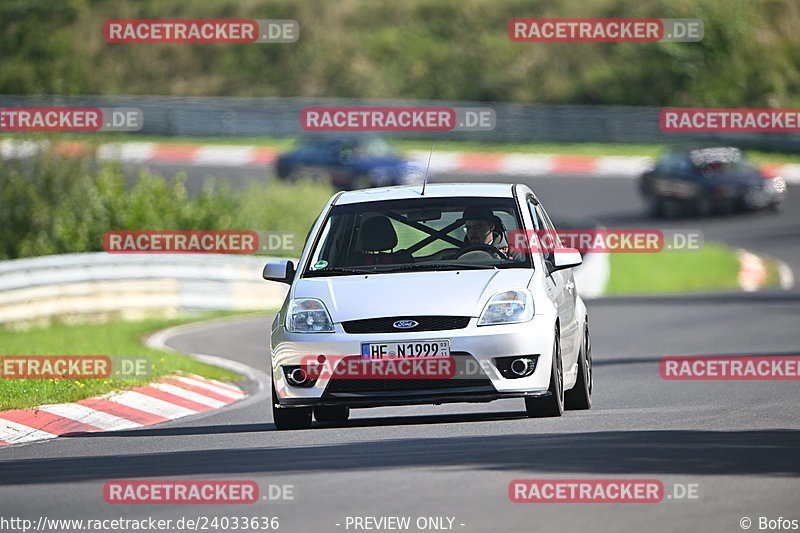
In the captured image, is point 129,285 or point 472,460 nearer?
point 472,460

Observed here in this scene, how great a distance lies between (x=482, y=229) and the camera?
38.5 feet

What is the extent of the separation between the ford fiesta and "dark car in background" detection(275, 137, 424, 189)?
Result: 85.5 ft

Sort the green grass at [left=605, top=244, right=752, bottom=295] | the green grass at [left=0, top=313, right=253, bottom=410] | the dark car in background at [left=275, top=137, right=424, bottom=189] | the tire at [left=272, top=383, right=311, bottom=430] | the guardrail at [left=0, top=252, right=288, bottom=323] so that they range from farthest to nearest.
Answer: the dark car in background at [left=275, top=137, right=424, bottom=189]
the green grass at [left=605, top=244, right=752, bottom=295]
the guardrail at [left=0, top=252, right=288, bottom=323]
the green grass at [left=0, top=313, right=253, bottom=410]
the tire at [left=272, top=383, right=311, bottom=430]

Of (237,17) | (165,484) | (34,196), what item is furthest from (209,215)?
(237,17)

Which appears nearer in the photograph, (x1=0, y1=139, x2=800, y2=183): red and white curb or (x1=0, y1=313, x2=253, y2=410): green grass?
(x1=0, y1=313, x2=253, y2=410): green grass

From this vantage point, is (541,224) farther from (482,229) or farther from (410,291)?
(410,291)

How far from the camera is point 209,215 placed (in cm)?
2828

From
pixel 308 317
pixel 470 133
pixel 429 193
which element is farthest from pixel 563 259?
pixel 470 133

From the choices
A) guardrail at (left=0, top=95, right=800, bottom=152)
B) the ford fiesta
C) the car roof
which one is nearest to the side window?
the ford fiesta

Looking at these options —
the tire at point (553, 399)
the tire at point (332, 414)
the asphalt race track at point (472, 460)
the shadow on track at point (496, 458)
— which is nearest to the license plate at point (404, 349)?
the asphalt race track at point (472, 460)

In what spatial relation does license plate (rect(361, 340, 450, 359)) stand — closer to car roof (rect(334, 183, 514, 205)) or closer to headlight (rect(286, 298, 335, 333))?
headlight (rect(286, 298, 335, 333))

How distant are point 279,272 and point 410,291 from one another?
111cm

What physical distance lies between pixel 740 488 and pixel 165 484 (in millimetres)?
2843

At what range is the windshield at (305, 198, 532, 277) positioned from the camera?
11500 mm
